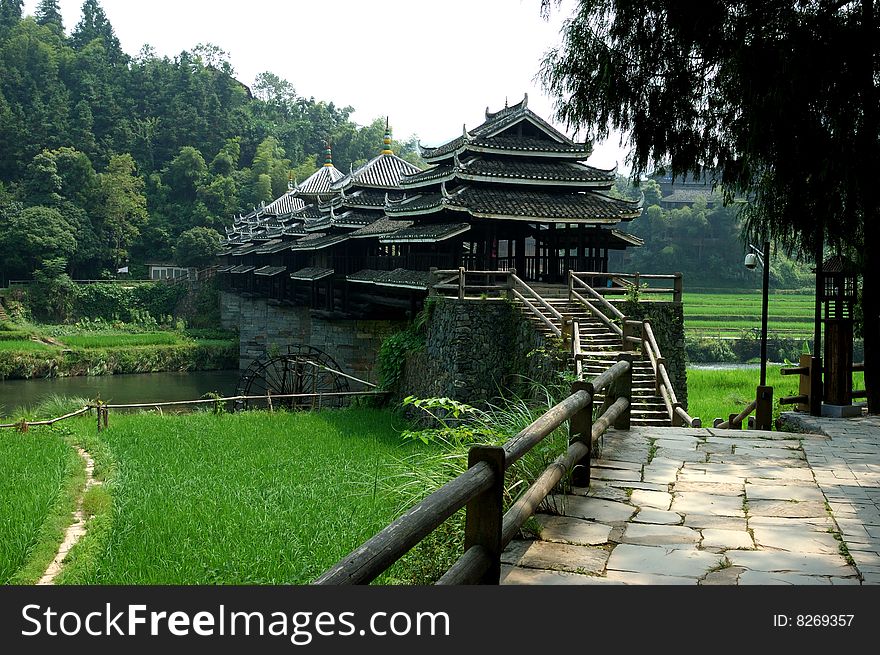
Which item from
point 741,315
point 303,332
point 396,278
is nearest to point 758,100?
point 396,278

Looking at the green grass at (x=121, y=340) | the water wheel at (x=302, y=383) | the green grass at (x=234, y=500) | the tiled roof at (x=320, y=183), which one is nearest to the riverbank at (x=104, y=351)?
the green grass at (x=121, y=340)

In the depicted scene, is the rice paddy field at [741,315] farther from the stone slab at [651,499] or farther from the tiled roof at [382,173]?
the stone slab at [651,499]

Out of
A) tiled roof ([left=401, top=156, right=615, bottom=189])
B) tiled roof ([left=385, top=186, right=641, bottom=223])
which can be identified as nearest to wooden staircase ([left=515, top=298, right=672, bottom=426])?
tiled roof ([left=385, top=186, right=641, bottom=223])

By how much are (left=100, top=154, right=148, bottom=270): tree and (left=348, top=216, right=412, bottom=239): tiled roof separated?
35003 millimetres

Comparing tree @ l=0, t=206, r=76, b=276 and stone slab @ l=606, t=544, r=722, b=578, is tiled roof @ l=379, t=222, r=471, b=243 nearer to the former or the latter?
stone slab @ l=606, t=544, r=722, b=578

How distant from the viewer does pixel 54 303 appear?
4791 centimetres

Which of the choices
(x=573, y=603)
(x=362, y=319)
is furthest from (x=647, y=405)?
(x=362, y=319)

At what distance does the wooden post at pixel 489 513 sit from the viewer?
364cm

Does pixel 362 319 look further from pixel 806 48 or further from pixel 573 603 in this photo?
pixel 573 603

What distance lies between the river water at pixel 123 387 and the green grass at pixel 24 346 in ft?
6.03

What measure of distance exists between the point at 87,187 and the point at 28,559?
53.9 metres

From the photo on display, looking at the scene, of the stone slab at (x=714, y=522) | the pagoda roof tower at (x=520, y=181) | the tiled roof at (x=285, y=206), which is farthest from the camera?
the tiled roof at (x=285, y=206)

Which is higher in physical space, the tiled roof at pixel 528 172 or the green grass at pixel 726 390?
the tiled roof at pixel 528 172

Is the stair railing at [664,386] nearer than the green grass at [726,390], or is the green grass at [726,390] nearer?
the stair railing at [664,386]
